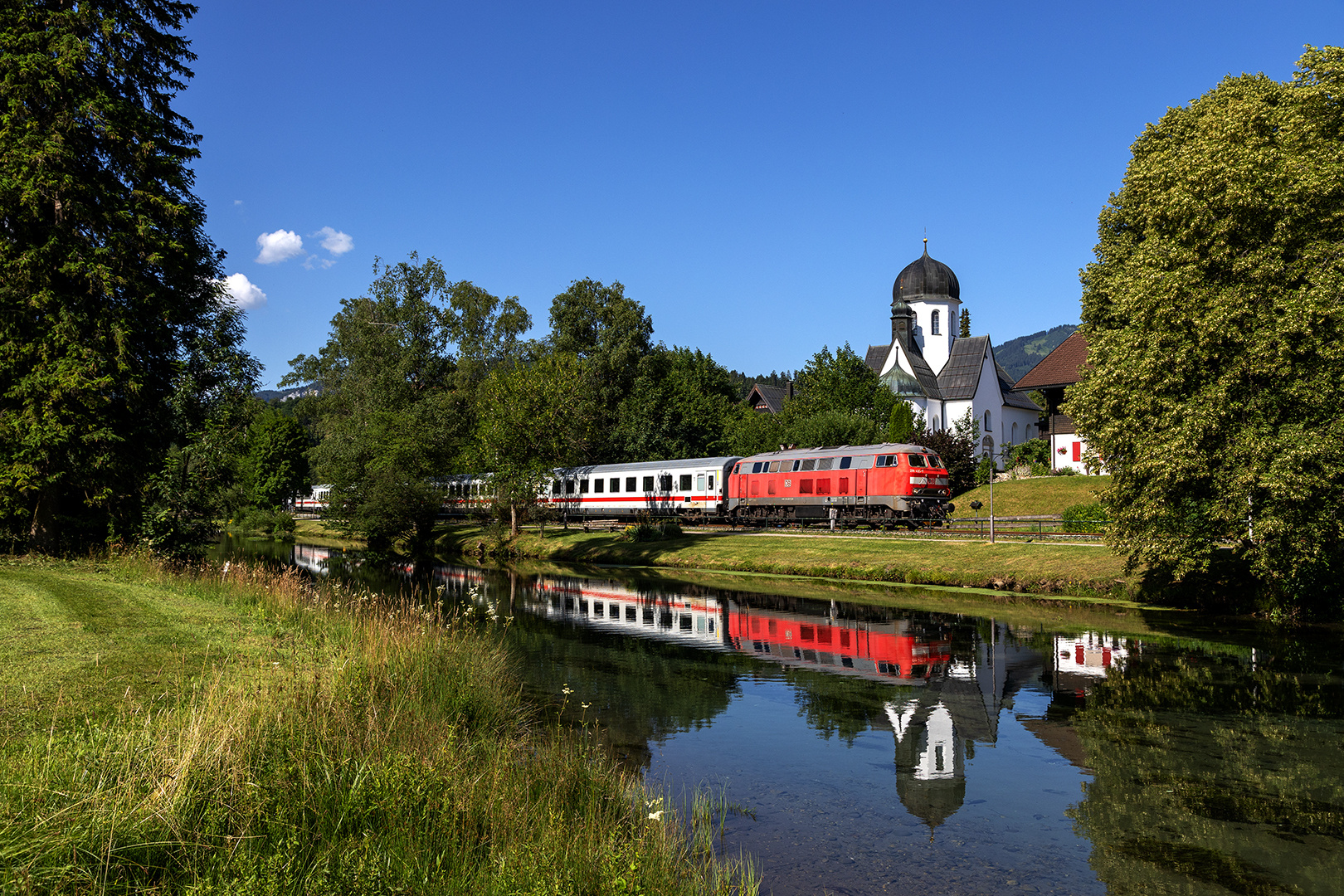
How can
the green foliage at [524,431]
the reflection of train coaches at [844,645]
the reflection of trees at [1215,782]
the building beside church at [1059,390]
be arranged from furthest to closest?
the building beside church at [1059,390], the green foliage at [524,431], the reflection of train coaches at [844,645], the reflection of trees at [1215,782]

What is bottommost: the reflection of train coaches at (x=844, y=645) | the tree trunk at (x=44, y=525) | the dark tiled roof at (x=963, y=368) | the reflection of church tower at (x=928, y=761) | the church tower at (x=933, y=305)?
the reflection of church tower at (x=928, y=761)

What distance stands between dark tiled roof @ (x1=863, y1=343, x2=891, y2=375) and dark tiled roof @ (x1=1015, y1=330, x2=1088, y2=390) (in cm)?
2346

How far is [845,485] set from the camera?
127 ft

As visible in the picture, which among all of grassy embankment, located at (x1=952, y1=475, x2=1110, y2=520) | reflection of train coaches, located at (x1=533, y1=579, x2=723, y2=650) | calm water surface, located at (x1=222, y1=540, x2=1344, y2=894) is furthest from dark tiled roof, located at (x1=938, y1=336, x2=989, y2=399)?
calm water surface, located at (x1=222, y1=540, x2=1344, y2=894)

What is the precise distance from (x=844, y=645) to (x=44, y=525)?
64.9 ft

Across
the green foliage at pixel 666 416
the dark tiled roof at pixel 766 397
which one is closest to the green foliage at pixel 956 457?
the green foliage at pixel 666 416

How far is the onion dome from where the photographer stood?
250ft

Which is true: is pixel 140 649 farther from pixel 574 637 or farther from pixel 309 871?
pixel 574 637

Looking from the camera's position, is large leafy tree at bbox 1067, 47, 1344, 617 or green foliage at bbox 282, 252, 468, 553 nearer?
large leafy tree at bbox 1067, 47, 1344, 617

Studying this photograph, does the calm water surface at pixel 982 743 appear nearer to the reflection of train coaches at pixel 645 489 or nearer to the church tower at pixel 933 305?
the reflection of train coaches at pixel 645 489

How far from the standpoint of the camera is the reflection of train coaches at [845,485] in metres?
36.7

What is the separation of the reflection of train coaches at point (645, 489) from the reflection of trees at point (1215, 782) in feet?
101

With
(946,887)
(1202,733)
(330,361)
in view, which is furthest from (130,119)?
(330,361)

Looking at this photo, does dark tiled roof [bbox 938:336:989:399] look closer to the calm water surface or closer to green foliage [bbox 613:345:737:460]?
green foliage [bbox 613:345:737:460]
